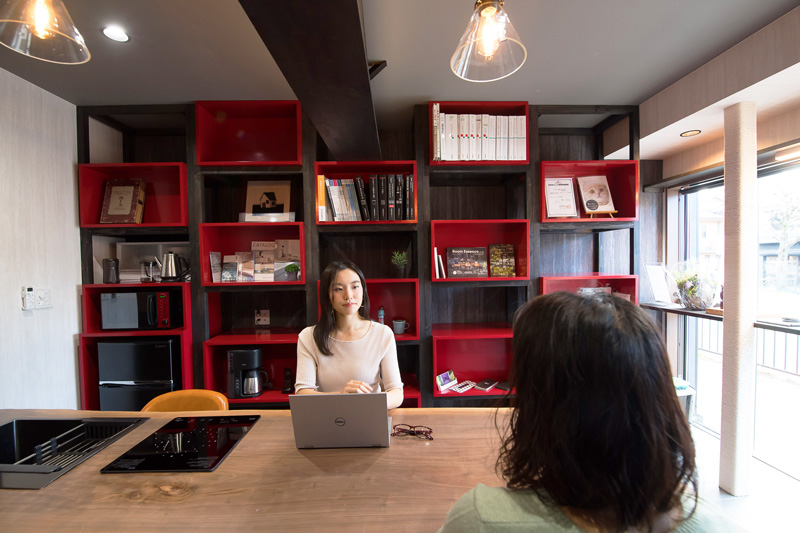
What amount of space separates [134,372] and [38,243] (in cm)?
106

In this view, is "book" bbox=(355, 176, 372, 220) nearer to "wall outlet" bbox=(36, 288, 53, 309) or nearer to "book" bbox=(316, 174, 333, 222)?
"book" bbox=(316, 174, 333, 222)

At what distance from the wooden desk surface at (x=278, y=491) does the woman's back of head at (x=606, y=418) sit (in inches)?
19.9

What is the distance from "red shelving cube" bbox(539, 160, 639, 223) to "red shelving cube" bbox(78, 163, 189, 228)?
9.27 feet

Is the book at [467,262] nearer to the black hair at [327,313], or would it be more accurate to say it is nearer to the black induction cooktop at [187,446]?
the black hair at [327,313]

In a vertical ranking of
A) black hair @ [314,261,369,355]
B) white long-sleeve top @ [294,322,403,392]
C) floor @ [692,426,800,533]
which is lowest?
floor @ [692,426,800,533]

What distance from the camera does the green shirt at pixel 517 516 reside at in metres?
0.57

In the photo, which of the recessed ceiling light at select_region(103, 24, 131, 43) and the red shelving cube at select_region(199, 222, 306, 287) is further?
the red shelving cube at select_region(199, 222, 306, 287)

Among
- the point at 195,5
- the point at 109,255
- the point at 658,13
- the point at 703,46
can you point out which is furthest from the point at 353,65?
the point at 109,255

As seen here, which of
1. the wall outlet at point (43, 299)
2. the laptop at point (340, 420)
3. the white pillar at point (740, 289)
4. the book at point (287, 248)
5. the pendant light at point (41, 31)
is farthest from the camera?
the book at point (287, 248)

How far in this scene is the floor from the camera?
6.81ft

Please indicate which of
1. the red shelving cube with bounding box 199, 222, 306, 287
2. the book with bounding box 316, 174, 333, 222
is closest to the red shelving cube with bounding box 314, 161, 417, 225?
the book with bounding box 316, 174, 333, 222

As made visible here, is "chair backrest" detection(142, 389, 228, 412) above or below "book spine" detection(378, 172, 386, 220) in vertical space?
below

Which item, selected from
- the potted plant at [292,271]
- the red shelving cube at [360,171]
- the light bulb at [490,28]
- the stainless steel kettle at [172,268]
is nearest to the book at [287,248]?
the potted plant at [292,271]

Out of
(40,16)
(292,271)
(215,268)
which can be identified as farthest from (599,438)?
(215,268)
